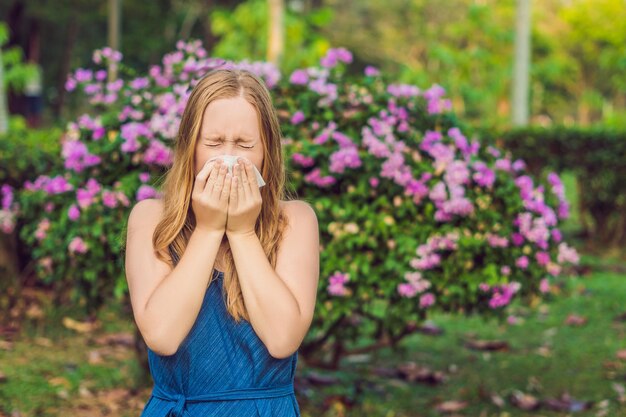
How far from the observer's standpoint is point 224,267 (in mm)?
1985

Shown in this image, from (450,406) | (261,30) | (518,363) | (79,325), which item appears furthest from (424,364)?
(261,30)

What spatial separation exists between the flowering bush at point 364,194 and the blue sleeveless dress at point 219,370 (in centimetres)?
175

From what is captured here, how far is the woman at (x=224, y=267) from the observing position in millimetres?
1833

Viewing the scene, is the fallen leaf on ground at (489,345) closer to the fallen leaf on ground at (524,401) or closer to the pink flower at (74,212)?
the fallen leaf on ground at (524,401)

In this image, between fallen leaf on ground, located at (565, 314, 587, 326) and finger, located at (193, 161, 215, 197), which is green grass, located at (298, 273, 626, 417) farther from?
finger, located at (193, 161, 215, 197)

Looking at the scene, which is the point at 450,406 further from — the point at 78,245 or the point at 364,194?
the point at 78,245

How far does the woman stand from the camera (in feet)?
6.01

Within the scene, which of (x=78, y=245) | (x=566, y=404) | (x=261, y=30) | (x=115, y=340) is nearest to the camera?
(x=78, y=245)

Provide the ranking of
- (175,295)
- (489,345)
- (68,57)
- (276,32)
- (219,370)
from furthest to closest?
(68,57), (276,32), (489,345), (219,370), (175,295)

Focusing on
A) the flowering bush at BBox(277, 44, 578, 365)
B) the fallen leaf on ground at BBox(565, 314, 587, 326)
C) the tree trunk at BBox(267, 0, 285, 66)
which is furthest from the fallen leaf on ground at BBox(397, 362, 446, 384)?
the tree trunk at BBox(267, 0, 285, 66)

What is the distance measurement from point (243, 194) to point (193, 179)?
0.18m

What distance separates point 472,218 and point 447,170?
232 millimetres

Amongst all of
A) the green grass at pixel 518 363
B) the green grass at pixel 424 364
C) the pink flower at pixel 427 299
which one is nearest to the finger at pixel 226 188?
the pink flower at pixel 427 299

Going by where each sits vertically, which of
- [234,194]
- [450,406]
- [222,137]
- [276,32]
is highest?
[276,32]
